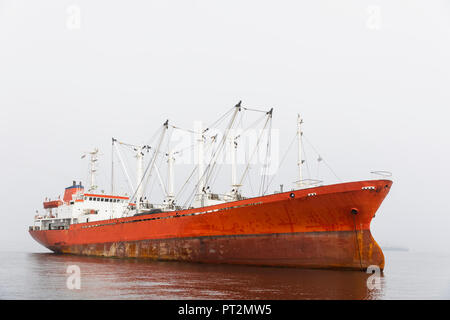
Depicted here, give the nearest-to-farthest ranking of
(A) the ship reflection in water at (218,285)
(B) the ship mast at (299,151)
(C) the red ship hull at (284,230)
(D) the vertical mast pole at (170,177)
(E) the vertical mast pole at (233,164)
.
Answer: (A) the ship reflection in water at (218,285)
(C) the red ship hull at (284,230)
(B) the ship mast at (299,151)
(E) the vertical mast pole at (233,164)
(D) the vertical mast pole at (170,177)

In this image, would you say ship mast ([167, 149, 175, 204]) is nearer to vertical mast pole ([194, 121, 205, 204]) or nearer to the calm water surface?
vertical mast pole ([194, 121, 205, 204])

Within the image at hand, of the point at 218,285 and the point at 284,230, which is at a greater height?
the point at 284,230

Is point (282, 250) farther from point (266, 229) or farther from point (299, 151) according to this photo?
point (299, 151)

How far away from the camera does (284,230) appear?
71.6ft

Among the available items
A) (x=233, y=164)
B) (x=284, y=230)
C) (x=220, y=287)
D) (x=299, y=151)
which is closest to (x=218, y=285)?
(x=220, y=287)

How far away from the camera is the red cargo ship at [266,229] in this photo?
1994 centimetres

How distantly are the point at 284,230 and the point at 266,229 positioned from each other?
113cm

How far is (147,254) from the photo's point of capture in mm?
29859

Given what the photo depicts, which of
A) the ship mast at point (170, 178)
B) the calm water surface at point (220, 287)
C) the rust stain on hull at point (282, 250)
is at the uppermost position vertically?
the ship mast at point (170, 178)

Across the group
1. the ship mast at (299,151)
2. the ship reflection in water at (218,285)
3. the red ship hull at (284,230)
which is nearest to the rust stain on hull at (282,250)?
the red ship hull at (284,230)

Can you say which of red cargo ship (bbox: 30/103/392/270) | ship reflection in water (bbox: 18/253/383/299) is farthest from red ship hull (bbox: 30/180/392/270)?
ship reflection in water (bbox: 18/253/383/299)

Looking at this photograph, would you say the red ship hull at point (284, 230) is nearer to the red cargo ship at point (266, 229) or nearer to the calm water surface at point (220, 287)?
the red cargo ship at point (266, 229)

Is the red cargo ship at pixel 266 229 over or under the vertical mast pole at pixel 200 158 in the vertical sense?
under
